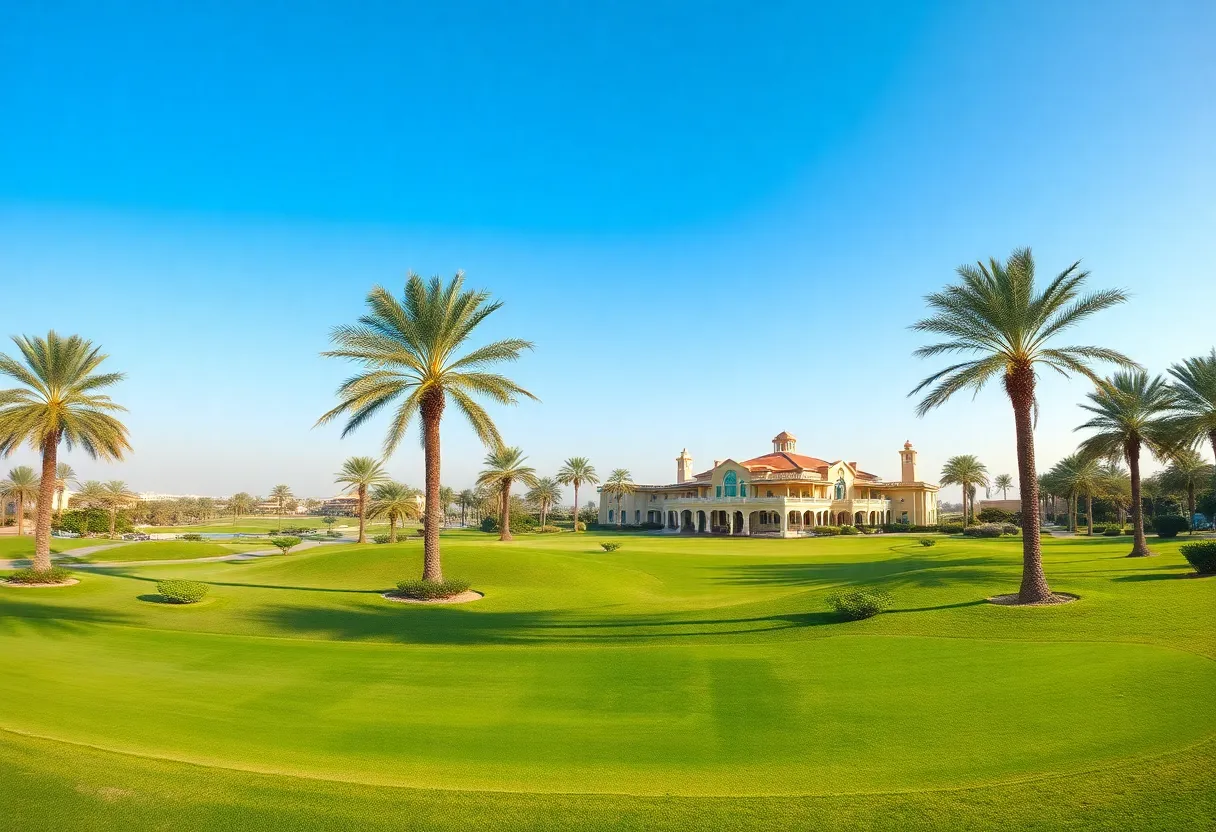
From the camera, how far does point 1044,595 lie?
19.5m

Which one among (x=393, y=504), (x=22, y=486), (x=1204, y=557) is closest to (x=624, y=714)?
(x=1204, y=557)

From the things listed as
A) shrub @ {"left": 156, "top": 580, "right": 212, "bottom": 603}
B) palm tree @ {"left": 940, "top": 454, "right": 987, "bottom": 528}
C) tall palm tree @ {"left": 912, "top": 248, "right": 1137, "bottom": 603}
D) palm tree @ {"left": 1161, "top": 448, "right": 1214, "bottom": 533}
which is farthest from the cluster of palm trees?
palm tree @ {"left": 940, "top": 454, "right": 987, "bottom": 528}

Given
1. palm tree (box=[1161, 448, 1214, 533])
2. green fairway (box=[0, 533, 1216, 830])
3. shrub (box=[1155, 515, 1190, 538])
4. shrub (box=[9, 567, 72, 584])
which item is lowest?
shrub (box=[9, 567, 72, 584])

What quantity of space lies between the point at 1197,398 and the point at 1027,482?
18.8m

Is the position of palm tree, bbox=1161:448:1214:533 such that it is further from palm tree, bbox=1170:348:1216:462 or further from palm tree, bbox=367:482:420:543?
palm tree, bbox=367:482:420:543

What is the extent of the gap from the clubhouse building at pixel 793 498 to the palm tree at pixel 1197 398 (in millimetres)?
42906

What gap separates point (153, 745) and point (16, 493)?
95527mm

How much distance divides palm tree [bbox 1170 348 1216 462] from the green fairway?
1393 centimetres

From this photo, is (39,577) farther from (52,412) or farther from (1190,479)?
(1190,479)

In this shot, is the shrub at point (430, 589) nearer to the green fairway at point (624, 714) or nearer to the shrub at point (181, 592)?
the green fairway at point (624, 714)

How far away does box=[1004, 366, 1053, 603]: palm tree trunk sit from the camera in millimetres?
19906

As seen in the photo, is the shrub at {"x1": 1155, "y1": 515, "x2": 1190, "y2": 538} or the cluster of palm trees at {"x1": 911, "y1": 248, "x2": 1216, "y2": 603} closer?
the cluster of palm trees at {"x1": 911, "y1": 248, "x2": 1216, "y2": 603}

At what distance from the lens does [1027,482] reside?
69.6 ft

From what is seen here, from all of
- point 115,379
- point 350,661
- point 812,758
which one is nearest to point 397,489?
point 115,379
